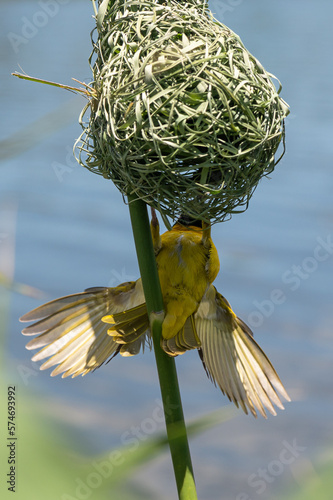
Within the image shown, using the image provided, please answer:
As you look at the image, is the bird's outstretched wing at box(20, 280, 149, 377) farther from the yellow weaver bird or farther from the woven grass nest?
the woven grass nest

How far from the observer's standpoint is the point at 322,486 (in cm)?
81

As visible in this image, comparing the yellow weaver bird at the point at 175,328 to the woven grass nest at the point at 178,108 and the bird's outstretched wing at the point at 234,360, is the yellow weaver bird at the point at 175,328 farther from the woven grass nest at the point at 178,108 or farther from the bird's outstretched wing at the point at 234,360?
the woven grass nest at the point at 178,108

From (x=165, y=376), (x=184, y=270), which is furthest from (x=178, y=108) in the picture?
(x=184, y=270)

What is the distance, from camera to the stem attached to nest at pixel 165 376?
0.92 meters

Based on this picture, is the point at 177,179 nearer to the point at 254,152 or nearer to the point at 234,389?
the point at 254,152

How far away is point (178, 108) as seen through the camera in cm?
89

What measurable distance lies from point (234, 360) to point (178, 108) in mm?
633

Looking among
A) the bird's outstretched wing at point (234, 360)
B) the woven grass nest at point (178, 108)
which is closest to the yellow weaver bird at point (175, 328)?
the bird's outstretched wing at point (234, 360)

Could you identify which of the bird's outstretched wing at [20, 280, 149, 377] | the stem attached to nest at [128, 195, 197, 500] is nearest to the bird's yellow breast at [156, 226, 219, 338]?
the bird's outstretched wing at [20, 280, 149, 377]

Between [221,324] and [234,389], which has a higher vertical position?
[221,324]

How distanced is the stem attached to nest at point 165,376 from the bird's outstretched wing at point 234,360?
0.24 metres

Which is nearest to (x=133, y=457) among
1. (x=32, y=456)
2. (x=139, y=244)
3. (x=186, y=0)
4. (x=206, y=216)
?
(x=32, y=456)

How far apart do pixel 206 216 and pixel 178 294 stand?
0.39 meters

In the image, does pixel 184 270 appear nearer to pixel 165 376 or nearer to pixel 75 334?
pixel 75 334
